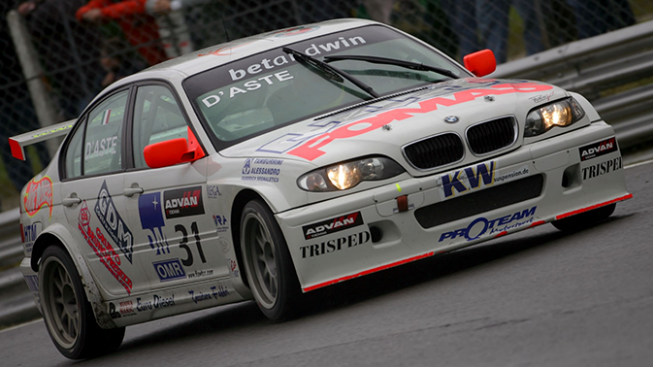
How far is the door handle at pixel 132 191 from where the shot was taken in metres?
5.99

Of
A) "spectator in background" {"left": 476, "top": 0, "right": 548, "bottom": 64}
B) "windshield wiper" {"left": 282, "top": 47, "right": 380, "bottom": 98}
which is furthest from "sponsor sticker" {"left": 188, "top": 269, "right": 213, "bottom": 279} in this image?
"spectator in background" {"left": 476, "top": 0, "right": 548, "bottom": 64}

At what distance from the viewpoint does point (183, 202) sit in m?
5.70

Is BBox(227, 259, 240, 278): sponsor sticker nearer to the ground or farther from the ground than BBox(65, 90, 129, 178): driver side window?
nearer to the ground

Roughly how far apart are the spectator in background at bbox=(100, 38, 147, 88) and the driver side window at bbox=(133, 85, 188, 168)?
10.1 feet

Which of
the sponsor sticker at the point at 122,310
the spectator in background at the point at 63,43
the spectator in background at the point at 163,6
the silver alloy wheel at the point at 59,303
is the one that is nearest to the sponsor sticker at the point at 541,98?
the sponsor sticker at the point at 122,310

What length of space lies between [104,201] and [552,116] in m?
2.71

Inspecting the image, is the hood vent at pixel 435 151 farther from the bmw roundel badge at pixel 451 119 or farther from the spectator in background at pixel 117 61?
the spectator in background at pixel 117 61

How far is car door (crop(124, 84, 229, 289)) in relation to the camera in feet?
18.6

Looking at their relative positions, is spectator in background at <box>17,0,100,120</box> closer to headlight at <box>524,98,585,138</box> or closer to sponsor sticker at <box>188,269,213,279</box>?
sponsor sticker at <box>188,269,213,279</box>

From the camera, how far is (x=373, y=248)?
5.04 meters

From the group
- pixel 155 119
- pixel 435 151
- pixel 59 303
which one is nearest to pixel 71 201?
pixel 59 303

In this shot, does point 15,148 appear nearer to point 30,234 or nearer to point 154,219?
point 30,234

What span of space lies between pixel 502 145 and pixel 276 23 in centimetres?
430

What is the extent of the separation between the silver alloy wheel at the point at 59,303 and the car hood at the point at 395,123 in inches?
73.0
